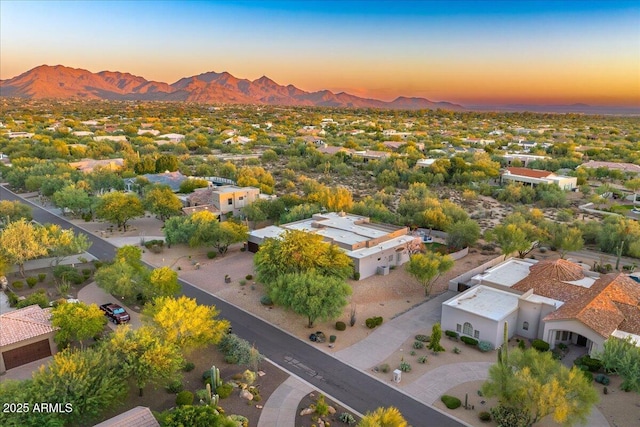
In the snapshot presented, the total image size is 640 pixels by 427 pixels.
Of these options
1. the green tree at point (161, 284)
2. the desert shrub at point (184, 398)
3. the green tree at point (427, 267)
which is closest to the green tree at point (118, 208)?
the green tree at point (161, 284)

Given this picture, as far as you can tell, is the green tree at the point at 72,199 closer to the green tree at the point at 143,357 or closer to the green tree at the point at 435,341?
the green tree at the point at 143,357

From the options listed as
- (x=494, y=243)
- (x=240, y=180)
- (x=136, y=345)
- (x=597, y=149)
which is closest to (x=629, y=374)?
(x=136, y=345)

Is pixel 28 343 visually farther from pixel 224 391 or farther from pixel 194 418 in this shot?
pixel 194 418

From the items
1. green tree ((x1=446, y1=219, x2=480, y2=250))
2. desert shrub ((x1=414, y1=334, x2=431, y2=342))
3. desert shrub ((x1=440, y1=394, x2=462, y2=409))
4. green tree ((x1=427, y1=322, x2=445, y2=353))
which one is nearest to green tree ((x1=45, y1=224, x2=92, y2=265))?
desert shrub ((x1=414, y1=334, x2=431, y2=342))

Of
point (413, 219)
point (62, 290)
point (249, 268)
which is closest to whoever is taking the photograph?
point (62, 290)

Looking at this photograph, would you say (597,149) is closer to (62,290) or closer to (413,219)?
(413,219)

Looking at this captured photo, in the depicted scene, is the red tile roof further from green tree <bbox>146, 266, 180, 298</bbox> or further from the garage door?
green tree <bbox>146, 266, 180, 298</bbox>

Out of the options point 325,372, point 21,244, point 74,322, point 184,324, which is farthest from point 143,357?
point 21,244
